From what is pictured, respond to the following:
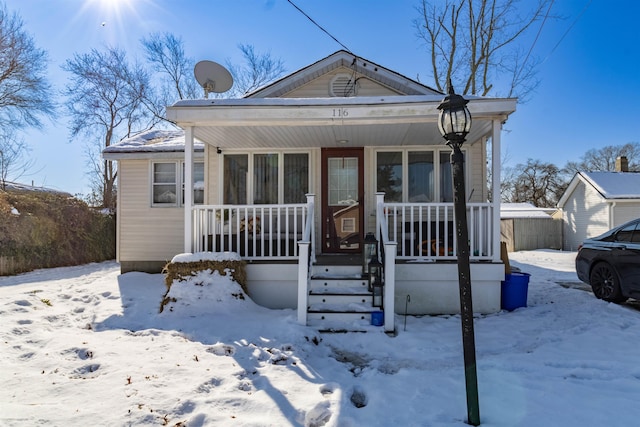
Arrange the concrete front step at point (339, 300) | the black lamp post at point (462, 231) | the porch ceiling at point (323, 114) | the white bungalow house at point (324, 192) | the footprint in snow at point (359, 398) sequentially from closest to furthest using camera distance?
the black lamp post at point (462, 231) → the footprint in snow at point (359, 398) → the concrete front step at point (339, 300) → the porch ceiling at point (323, 114) → the white bungalow house at point (324, 192)

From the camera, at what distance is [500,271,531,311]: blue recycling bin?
18.3 ft

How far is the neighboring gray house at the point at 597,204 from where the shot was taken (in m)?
15.0

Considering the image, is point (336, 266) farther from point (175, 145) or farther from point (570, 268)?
point (570, 268)

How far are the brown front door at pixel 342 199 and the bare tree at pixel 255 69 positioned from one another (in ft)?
50.9

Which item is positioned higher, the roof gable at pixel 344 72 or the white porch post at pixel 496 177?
the roof gable at pixel 344 72

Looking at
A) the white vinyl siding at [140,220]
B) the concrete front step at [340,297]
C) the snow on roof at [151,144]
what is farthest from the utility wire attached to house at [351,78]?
the white vinyl siding at [140,220]

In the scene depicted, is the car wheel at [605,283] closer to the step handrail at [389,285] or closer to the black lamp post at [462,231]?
the step handrail at [389,285]

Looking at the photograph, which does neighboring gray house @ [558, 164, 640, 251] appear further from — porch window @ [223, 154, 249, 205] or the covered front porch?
porch window @ [223, 154, 249, 205]

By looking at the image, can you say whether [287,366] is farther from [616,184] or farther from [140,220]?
[616,184]

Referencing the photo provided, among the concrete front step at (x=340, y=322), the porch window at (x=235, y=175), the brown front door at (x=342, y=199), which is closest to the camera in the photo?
the concrete front step at (x=340, y=322)

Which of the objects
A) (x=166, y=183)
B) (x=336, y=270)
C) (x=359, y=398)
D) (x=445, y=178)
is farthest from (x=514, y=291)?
(x=166, y=183)

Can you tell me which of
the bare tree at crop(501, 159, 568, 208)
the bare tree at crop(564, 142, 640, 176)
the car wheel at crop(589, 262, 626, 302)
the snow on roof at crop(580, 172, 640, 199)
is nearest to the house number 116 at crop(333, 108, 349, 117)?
the car wheel at crop(589, 262, 626, 302)

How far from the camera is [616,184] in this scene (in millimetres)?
16047

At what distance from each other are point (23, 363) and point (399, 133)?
5.99 m
